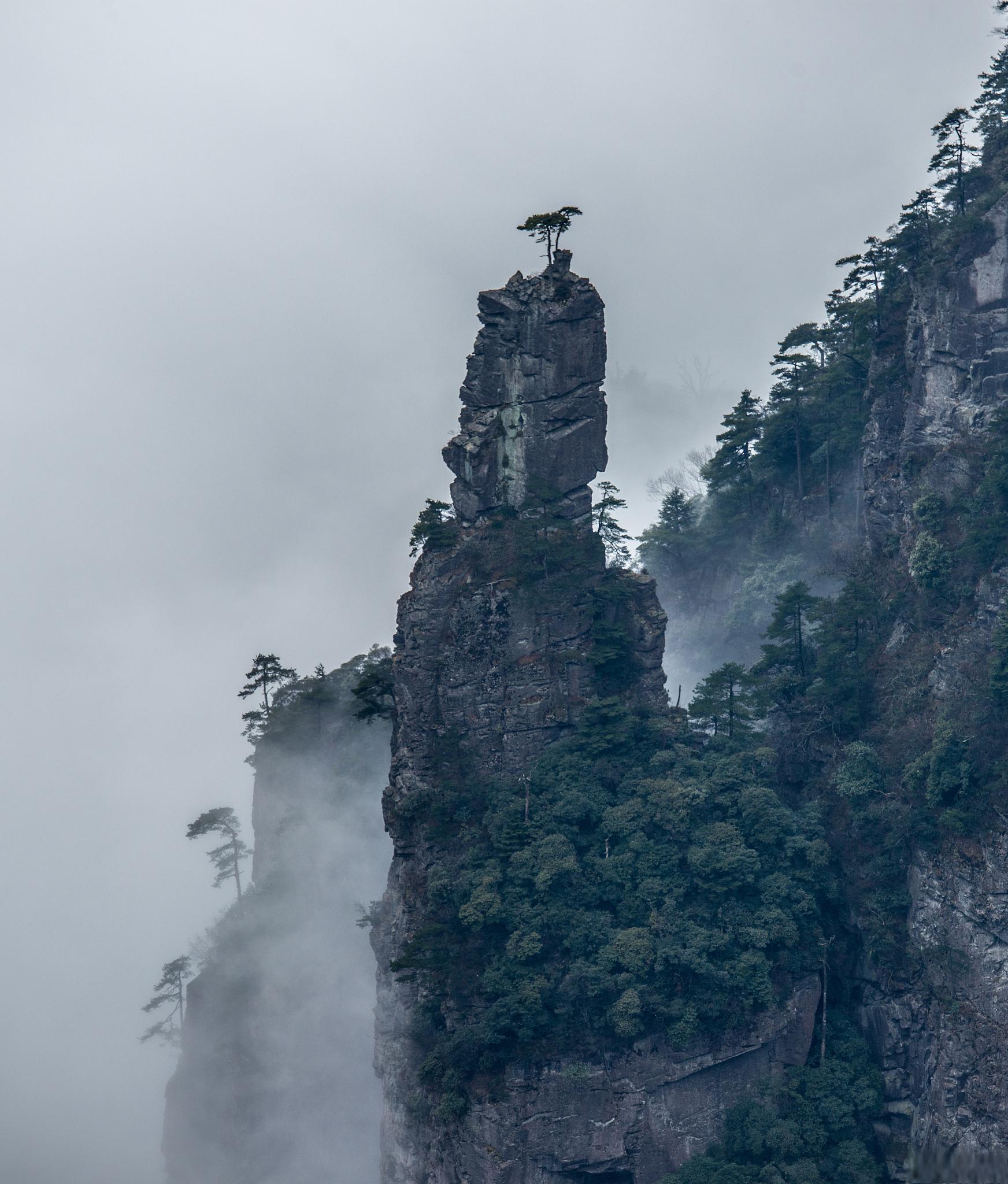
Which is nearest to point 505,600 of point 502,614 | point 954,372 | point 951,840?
point 502,614

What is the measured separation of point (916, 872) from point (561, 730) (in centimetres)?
1930

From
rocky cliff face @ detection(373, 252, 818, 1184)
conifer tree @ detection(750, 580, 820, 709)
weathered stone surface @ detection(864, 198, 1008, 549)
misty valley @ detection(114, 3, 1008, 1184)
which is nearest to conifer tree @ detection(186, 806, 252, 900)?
misty valley @ detection(114, 3, 1008, 1184)

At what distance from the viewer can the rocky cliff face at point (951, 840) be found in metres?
48.6

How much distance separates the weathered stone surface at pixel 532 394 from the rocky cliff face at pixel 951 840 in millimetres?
18045

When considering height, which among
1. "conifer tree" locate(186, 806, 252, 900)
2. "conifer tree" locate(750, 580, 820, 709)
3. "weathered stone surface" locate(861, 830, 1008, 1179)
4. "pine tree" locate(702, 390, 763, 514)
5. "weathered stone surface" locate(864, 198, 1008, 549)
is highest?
"pine tree" locate(702, 390, 763, 514)

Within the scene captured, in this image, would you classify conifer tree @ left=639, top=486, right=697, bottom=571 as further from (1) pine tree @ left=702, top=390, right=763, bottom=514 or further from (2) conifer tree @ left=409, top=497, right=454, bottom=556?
(2) conifer tree @ left=409, top=497, right=454, bottom=556

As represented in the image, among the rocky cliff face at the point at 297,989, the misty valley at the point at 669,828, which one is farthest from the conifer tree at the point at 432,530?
the rocky cliff face at the point at 297,989

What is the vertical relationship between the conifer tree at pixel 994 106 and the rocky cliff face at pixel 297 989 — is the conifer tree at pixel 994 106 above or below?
above

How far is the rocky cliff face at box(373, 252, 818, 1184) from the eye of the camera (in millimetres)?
59312

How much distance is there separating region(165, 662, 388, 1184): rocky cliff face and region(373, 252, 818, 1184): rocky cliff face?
14.3 metres

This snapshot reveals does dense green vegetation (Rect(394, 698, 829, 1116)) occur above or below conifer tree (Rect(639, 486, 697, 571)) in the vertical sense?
below

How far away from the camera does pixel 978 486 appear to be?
→ 57344 mm

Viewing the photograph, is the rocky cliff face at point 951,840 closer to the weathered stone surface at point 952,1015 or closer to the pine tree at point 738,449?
the weathered stone surface at point 952,1015

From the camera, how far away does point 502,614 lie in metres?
60.7
